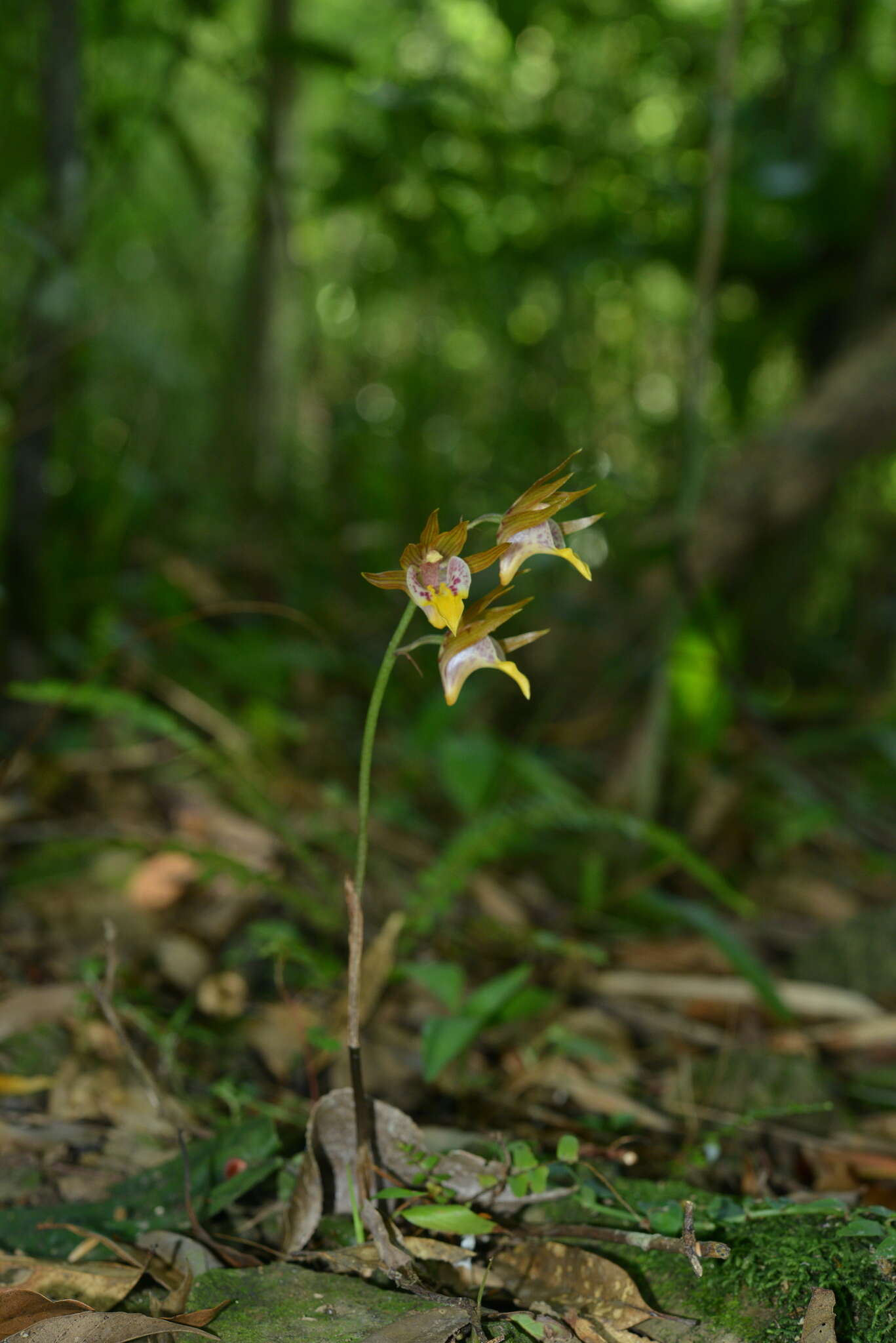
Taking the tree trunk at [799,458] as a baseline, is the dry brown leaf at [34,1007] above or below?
below

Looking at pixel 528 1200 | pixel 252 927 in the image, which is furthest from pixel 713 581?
pixel 528 1200

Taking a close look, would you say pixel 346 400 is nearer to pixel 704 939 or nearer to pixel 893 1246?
pixel 704 939

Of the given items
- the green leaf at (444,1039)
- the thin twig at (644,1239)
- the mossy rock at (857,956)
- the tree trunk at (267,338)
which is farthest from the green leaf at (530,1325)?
the tree trunk at (267,338)

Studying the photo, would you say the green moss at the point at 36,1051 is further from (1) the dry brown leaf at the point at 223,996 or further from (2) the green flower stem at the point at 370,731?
(2) the green flower stem at the point at 370,731

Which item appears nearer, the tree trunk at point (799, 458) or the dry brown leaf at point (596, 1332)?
the dry brown leaf at point (596, 1332)

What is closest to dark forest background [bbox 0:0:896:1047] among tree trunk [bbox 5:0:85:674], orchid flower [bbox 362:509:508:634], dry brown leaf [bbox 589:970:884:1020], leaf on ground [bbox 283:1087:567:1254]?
tree trunk [bbox 5:0:85:674]

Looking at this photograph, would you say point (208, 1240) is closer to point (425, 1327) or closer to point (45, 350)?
point (425, 1327)

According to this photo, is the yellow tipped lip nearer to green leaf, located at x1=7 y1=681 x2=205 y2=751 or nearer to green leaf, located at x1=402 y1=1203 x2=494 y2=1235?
green leaf, located at x1=402 y1=1203 x2=494 y2=1235
